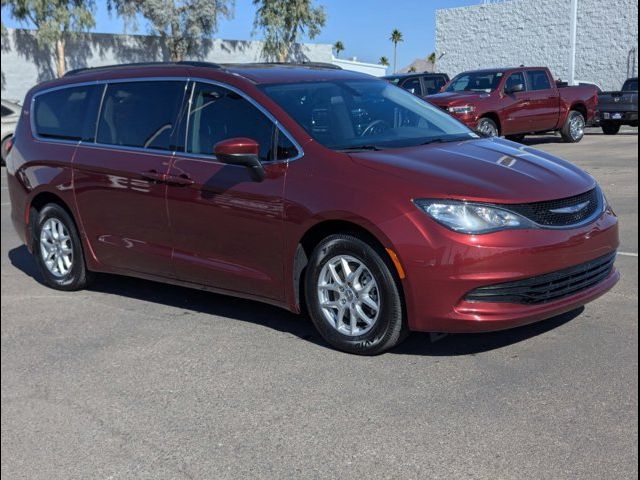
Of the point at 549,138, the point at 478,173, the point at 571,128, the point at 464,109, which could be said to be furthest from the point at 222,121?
the point at 549,138

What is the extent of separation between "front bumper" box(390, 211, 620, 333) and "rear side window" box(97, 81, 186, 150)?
217 centimetres

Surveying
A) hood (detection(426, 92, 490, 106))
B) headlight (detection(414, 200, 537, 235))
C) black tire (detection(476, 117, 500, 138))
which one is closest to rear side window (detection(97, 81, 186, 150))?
headlight (detection(414, 200, 537, 235))

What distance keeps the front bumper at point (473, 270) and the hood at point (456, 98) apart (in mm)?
11936

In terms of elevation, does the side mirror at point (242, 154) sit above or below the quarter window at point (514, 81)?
below

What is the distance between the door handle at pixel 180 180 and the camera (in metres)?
5.17

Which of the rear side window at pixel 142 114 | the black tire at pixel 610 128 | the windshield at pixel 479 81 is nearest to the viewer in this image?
the rear side window at pixel 142 114

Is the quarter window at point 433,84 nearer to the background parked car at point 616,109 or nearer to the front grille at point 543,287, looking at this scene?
the background parked car at point 616,109

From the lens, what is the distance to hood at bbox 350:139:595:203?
13.9 ft

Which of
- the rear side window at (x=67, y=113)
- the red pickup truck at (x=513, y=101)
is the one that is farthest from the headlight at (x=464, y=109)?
the rear side window at (x=67, y=113)

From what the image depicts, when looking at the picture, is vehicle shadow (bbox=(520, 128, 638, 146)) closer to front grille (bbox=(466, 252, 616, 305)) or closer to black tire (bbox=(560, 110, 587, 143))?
black tire (bbox=(560, 110, 587, 143))

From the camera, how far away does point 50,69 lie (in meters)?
31.0

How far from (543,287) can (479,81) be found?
13.5 m

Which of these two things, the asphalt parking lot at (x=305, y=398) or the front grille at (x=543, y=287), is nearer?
the asphalt parking lot at (x=305, y=398)

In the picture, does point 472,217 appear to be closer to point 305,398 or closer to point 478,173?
point 478,173
